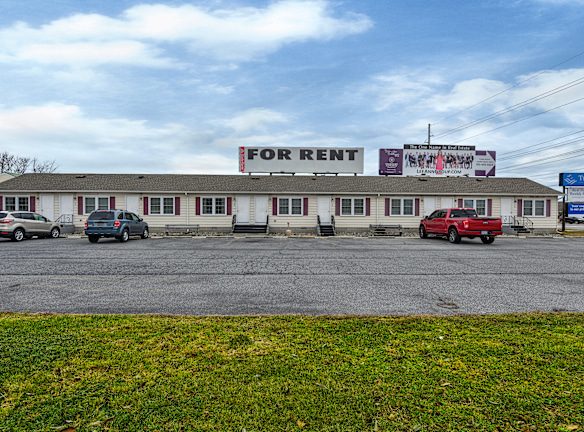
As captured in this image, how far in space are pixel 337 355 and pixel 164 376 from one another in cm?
176

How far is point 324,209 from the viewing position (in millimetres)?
27250

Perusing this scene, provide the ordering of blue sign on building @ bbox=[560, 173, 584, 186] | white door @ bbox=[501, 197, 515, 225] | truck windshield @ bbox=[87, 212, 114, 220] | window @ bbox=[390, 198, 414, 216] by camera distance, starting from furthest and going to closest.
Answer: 1. blue sign on building @ bbox=[560, 173, 584, 186]
2. white door @ bbox=[501, 197, 515, 225]
3. window @ bbox=[390, 198, 414, 216]
4. truck windshield @ bbox=[87, 212, 114, 220]

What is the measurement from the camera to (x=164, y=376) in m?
3.35

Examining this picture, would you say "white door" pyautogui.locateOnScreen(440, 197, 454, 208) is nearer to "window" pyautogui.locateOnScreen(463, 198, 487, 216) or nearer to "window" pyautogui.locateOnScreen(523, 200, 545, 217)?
"window" pyautogui.locateOnScreen(463, 198, 487, 216)

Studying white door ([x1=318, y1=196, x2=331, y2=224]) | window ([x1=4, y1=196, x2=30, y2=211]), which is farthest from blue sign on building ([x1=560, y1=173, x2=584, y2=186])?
window ([x1=4, y1=196, x2=30, y2=211])

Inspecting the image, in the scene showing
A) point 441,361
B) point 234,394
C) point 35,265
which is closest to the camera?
point 234,394

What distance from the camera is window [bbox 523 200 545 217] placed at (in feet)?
93.4

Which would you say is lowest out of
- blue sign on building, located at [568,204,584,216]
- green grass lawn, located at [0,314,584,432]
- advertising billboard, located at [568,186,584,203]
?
green grass lawn, located at [0,314,584,432]

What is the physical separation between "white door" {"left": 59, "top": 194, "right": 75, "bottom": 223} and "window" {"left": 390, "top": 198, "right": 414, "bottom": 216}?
24322 mm

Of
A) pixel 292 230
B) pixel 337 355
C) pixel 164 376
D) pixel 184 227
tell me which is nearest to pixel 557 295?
pixel 337 355

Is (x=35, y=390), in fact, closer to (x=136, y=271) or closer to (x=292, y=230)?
(x=136, y=271)

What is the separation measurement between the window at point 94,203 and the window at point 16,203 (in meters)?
4.36

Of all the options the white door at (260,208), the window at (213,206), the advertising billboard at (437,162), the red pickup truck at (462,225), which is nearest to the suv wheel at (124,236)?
the window at (213,206)

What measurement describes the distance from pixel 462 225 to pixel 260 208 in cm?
1416
